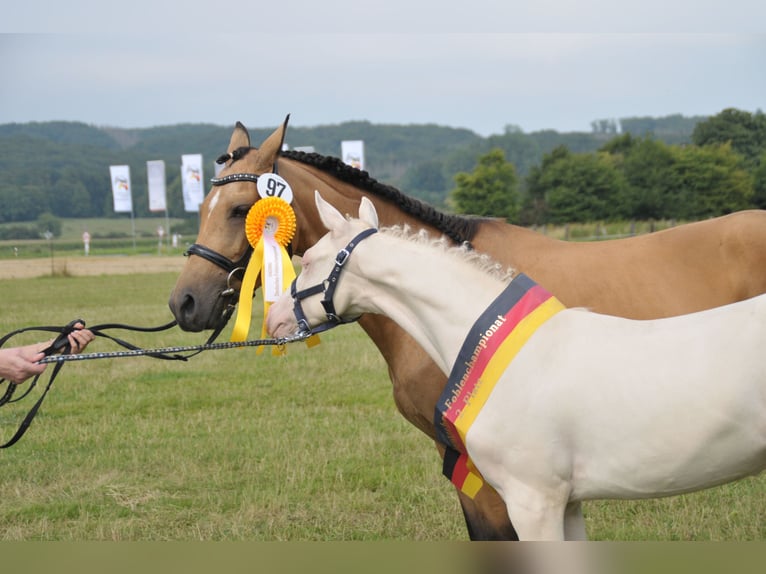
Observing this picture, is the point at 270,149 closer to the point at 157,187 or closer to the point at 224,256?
the point at 224,256

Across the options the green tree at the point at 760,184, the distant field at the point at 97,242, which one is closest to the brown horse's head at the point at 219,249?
the distant field at the point at 97,242

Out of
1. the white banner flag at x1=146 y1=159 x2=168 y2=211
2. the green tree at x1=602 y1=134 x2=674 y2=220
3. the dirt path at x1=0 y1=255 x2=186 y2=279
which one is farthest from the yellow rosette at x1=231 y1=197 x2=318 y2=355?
the green tree at x1=602 y1=134 x2=674 y2=220

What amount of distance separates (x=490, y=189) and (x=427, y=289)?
212ft

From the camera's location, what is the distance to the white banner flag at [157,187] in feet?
154

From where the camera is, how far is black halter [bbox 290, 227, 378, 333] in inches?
130

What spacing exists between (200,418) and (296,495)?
8.88 feet

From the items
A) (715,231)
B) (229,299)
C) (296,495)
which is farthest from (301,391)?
(715,231)

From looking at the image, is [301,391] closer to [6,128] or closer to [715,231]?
[715,231]

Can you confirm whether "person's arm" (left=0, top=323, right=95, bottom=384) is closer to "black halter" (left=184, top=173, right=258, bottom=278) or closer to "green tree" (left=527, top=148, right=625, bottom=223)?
"black halter" (left=184, top=173, right=258, bottom=278)

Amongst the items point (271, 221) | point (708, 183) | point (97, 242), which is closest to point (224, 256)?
point (271, 221)

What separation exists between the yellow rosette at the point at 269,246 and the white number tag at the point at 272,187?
0.03 m

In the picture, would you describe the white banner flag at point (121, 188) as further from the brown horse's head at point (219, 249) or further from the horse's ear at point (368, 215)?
the horse's ear at point (368, 215)

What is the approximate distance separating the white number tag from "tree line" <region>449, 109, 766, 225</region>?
1046 inches

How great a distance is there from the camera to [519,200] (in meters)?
67.5
